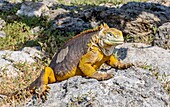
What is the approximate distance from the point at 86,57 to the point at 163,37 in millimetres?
4673

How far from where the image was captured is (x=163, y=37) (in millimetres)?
9797


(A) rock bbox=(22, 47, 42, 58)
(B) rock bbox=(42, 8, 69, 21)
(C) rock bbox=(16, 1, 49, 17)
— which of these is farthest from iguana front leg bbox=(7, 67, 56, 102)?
(C) rock bbox=(16, 1, 49, 17)

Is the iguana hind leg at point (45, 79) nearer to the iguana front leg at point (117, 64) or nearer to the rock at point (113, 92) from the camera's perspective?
the rock at point (113, 92)

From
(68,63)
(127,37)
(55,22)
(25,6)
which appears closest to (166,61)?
(127,37)

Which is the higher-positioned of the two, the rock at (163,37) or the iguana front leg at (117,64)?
the iguana front leg at (117,64)

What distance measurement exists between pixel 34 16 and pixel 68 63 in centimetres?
819

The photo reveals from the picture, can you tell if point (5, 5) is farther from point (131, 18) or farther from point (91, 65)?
point (91, 65)

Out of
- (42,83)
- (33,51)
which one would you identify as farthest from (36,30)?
(42,83)

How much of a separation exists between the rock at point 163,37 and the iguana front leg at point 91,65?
438cm

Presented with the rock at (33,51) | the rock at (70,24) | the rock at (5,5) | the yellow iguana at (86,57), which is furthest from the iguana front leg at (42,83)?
the rock at (5,5)

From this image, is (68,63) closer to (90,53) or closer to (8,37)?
(90,53)

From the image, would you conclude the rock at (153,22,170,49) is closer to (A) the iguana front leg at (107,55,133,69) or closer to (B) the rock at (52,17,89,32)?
(B) the rock at (52,17,89,32)

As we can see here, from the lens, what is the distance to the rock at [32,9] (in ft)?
46.3

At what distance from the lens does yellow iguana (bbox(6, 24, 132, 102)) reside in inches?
218
